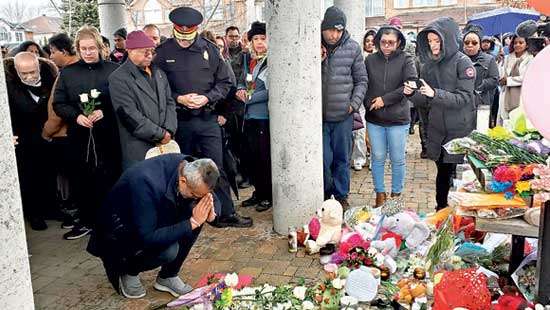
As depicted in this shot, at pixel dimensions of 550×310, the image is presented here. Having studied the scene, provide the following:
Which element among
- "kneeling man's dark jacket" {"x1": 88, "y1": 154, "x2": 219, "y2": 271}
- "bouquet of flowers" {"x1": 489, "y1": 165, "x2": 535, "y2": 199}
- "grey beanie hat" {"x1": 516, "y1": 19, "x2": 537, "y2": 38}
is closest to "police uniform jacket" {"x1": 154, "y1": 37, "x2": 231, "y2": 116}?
"kneeling man's dark jacket" {"x1": 88, "y1": 154, "x2": 219, "y2": 271}

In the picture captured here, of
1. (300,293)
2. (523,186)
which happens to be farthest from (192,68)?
(523,186)

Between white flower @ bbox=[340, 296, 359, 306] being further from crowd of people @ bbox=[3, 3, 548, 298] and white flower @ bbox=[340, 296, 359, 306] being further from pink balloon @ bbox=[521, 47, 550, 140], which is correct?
pink balloon @ bbox=[521, 47, 550, 140]

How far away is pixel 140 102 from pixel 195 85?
2.14 ft

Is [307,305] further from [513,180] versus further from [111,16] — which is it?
[111,16]

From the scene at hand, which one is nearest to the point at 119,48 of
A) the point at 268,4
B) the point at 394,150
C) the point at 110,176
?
the point at 110,176

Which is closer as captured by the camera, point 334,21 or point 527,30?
point 334,21

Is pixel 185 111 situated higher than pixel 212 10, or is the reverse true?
pixel 212 10

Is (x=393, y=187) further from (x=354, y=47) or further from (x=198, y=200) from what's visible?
(x=198, y=200)

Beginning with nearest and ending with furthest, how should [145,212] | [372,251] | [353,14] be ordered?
[145,212]
[372,251]
[353,14]

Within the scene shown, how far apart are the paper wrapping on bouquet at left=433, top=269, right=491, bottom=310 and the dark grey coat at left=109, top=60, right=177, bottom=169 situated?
8.56 feet

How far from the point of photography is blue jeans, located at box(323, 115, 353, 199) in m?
5.30

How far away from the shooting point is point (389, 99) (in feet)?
16.7

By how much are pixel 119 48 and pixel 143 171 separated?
4350 millimetres

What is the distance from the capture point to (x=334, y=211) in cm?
433
